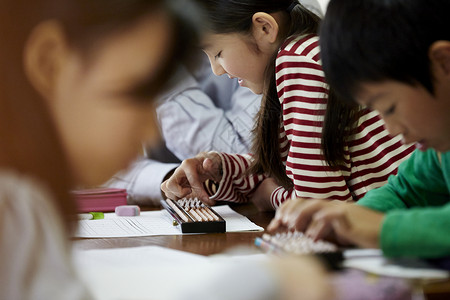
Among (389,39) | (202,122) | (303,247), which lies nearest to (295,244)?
(303,247)

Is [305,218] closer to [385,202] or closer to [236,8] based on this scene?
[385,202]

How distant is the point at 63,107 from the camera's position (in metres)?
0.52

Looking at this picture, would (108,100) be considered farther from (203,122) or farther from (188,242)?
(203,122)

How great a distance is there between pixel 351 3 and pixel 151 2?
1.21 feet

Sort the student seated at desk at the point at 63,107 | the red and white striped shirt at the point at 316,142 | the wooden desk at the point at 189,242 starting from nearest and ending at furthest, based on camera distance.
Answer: the student seated at desk at the point at 63,107, the wooden desk at the point at 189,242, the red and white striped shirt at the point at 316,142

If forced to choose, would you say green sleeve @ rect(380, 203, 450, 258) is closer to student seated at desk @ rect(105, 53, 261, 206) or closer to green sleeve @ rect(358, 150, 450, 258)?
green sleeve @ rect(358, 150, 450, 258)

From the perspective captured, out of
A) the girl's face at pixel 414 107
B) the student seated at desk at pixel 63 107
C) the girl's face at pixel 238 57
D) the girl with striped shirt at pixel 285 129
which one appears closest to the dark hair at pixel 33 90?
the student seated at desk at pixel 63 107

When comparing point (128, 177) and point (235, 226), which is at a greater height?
point (235, 226)

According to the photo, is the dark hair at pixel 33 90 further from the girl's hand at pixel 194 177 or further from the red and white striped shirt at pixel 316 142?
the girl's hand at pixel 194 177

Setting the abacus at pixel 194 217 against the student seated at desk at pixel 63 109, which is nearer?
the student seated at desk at pixel 63 109

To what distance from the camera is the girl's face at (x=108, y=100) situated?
1.73ft

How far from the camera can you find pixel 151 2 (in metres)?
0.56

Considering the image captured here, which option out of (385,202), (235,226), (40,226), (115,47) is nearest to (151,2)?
(115,47)

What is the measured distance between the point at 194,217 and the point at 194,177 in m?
0.35
